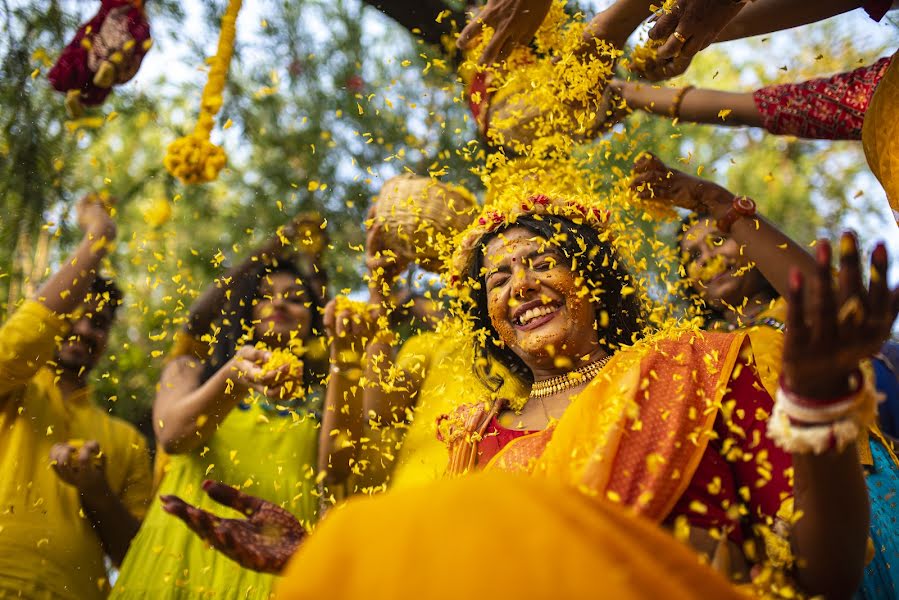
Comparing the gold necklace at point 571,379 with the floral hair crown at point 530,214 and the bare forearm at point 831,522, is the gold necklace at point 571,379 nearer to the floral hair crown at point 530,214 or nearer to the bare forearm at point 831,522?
the floral hair crown at point 530,214

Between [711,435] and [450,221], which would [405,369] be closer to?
[450,221]

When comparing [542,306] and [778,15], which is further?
[778,15]

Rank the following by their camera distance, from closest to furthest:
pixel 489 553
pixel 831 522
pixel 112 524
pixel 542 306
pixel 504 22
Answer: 1. pixel 489 553
2. pixel 831 522
3. pixel 542 306
4. pixel 504 22
5. pixel 112 524

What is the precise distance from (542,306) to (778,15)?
4.91 ft

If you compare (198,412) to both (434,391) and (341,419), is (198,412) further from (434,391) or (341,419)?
(434,391)

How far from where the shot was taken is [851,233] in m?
1.57

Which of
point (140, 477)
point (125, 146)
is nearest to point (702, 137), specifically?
point (125, 146)

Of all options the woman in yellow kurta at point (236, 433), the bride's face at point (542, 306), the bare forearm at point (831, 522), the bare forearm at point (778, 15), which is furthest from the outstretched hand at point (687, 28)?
the woman in yellow kurta at point (236, 433)

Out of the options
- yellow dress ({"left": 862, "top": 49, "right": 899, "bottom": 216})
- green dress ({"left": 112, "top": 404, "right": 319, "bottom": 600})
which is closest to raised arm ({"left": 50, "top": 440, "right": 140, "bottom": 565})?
green dress ({"left": 112, "top": 404, "right": 319, "bottom": 600})

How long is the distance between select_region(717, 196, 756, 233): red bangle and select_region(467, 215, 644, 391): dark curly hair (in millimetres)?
394

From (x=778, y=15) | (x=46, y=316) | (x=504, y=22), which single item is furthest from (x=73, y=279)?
(x=778, y=15)

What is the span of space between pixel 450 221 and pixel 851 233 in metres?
2.12

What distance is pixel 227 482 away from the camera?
348 centimetres

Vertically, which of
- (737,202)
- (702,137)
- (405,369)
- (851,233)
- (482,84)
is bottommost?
(405,369)
